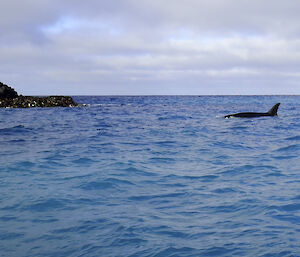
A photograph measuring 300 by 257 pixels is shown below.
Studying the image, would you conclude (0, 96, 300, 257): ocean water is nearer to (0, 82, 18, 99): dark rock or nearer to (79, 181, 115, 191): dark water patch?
(79, 181, 115, 191): dark water patch

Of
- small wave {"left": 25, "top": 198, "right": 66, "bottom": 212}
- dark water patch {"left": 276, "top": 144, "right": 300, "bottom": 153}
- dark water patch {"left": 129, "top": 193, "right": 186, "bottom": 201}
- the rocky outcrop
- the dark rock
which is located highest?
the dark rock

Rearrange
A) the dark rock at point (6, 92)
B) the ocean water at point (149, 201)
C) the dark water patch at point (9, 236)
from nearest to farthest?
1. the ocean water at point (149, 201)
2. the dark water patch at point (9, 236)
3. the dark rock at point (6, 92)

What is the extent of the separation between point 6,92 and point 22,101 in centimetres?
342

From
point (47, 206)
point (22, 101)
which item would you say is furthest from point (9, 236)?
point (22, 101)

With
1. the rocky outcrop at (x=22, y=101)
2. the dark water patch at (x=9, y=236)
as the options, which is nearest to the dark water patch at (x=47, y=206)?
the dark water patch at (x=9, y=236)

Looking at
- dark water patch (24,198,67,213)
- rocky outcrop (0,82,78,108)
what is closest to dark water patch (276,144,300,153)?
dark water patch (24,198,67,213)

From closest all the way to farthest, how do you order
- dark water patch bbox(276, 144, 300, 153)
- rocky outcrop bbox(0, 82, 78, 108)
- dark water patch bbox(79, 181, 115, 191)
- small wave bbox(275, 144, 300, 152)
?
dark water patch bbox(79, 181, 115, 191), dark water patch bbox(276, 144, 300, 153), small wave bbox(275, 144, 300, 152), rocky outcrop bbox(0, 82, 78, 108)

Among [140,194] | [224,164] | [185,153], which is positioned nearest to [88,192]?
[140,194]

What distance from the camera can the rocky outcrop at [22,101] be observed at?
56.1m

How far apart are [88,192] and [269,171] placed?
212 inches

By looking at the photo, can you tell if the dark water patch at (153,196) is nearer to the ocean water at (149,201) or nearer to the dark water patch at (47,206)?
the ocean water at (149,201)

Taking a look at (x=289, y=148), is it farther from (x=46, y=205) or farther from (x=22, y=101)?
(x=22, y=101)

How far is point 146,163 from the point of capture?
1192 centimetres

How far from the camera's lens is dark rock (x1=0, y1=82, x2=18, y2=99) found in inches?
2249
